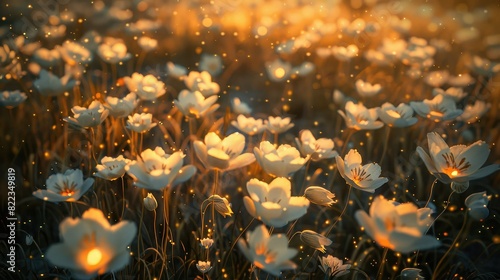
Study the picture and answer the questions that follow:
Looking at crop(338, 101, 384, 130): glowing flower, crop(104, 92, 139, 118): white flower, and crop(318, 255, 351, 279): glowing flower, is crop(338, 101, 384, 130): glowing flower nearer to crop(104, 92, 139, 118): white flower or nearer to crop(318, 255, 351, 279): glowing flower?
crop(318, 255, 351, 279): glowing flower

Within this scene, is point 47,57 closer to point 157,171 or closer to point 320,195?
point 157,171

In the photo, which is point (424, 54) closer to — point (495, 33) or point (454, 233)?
point (454, 233)

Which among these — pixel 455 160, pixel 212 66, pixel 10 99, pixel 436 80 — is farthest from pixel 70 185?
pixel 436 80

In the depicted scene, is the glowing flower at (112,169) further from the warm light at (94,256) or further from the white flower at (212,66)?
the white flower at (212,66)

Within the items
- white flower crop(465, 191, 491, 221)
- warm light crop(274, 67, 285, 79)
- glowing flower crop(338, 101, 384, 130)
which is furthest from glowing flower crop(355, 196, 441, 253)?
warm light crop(274, 67, 285, 79)

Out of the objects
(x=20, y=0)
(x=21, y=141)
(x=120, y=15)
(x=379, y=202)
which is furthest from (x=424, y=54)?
(x=20, y=0)
